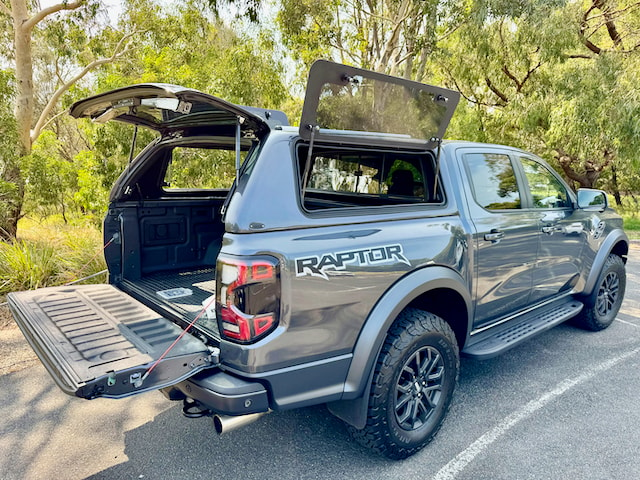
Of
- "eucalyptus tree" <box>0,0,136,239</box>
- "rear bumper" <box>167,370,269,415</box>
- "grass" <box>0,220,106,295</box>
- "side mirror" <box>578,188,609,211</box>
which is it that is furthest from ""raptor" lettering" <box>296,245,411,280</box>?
"eucalyptus tree" <box>0,0,136,239</box>

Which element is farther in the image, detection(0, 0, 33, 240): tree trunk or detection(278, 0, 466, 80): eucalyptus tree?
detection(278, 0, 466, 80): eucalyptus tree

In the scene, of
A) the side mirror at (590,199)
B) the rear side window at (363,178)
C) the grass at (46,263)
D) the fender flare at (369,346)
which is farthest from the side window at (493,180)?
the grass at (46,263)

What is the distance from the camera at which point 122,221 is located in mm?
3566

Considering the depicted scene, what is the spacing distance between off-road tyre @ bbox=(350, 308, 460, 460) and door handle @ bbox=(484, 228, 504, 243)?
2.40 feet

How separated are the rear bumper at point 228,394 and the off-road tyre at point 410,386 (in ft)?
2.24

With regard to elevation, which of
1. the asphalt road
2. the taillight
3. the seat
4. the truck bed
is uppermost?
the seat

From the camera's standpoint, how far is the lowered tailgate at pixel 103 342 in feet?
6.24

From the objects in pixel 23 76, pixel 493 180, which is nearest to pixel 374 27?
pixel 23 76

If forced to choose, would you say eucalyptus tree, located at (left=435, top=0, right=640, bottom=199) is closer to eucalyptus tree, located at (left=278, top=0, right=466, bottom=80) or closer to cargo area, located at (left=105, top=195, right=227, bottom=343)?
eucalyptus tree, located at (left=278, top=0, right=466, bottom=80)

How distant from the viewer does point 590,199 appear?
412 centimetres

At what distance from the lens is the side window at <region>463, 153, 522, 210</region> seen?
3.22 meters

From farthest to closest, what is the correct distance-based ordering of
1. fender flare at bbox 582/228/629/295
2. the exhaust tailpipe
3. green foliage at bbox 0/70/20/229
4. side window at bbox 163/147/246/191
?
side window at bbox 163/147/246/191, green foliage at bbox 0/70/20/229, fender flare at bbox 582/228/629/295, the exhaust tailpipe

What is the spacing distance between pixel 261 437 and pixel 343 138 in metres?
1.97

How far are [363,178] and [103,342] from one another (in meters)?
2.20
